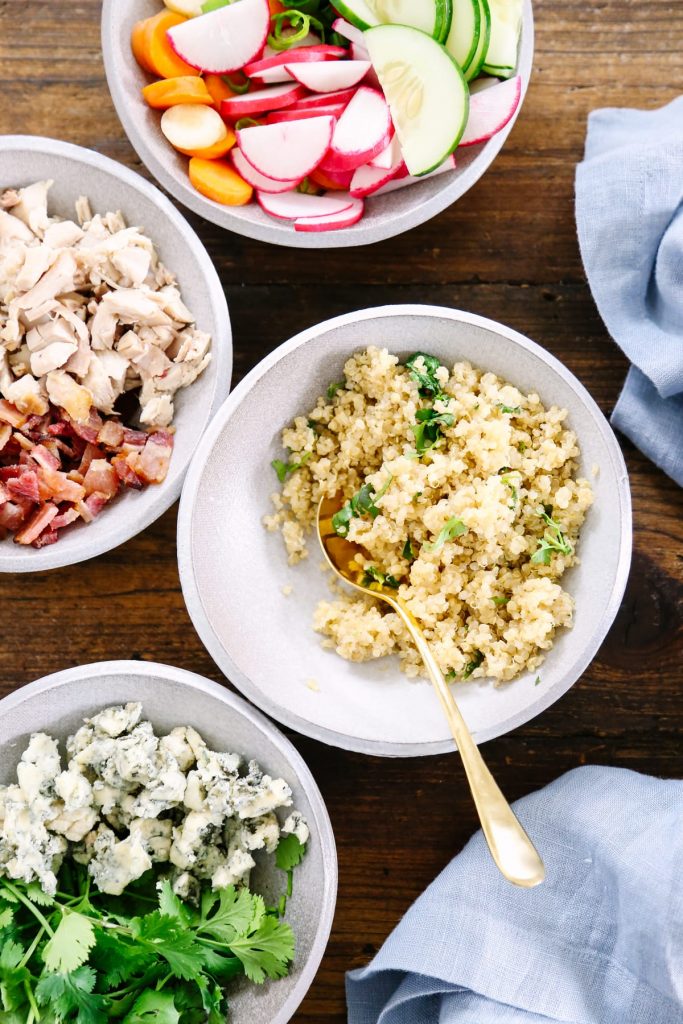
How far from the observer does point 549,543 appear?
5.39 ft

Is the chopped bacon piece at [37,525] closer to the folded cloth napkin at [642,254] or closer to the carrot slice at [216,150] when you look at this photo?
the carrot slice at [216,150]

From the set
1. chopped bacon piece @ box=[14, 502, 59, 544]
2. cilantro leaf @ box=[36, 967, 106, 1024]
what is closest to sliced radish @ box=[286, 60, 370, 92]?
chopped bacon piece @ box=[14, 502, 59, 544]

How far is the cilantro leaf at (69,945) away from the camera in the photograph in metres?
1.50

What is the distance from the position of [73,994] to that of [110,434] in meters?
0.93

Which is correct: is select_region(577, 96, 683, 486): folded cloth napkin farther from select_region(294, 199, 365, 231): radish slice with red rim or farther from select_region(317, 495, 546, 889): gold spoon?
select_region(317, 495, 546, 889): gold spoon

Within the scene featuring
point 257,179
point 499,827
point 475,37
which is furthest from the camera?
point 257,179

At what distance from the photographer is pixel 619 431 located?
1.83 metres

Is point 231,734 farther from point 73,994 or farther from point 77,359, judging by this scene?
point 77,359

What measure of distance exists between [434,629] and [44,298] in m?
0.89

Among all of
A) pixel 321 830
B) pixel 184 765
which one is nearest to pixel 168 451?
pixel 184 765

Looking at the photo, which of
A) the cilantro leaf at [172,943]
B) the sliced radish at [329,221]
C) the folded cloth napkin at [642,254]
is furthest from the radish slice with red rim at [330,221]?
the cilantro leaf at [172,943]

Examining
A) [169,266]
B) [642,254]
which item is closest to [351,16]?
[169,266]

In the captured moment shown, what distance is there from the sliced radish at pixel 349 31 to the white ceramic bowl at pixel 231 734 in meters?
1.15

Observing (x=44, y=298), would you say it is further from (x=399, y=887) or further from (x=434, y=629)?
(x=399, y=887)
